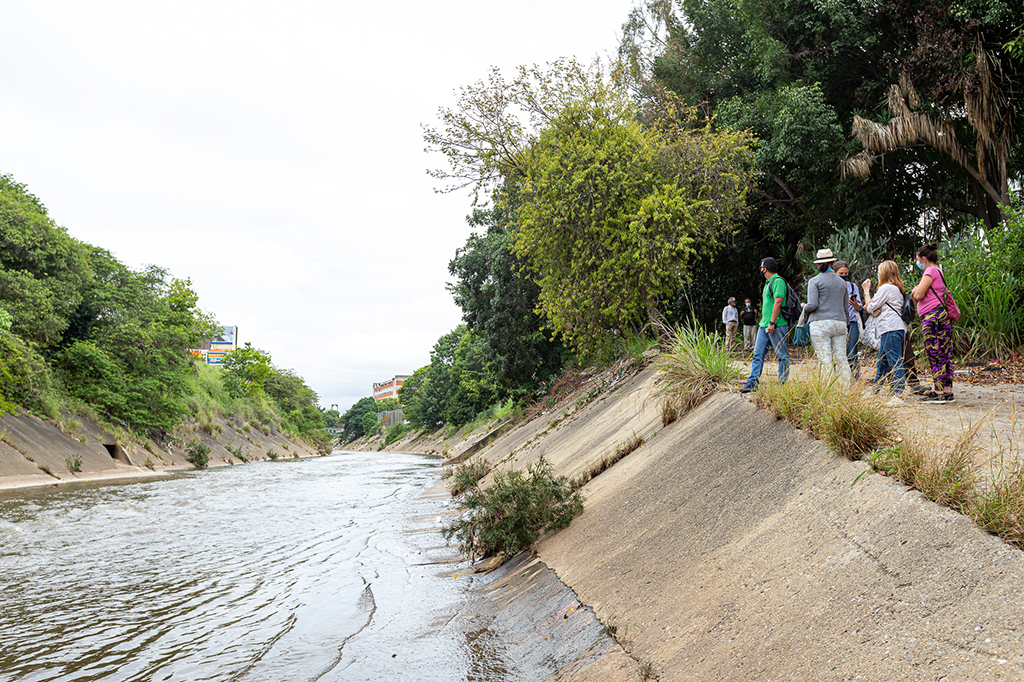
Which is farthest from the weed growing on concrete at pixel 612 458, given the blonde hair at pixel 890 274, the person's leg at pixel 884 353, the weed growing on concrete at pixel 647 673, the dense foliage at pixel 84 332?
the dense foliage at pixel 84 332

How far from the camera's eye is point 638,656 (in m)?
3.84

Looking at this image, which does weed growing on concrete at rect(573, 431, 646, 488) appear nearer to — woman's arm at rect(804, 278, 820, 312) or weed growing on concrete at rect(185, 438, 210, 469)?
woman's arm at rect(804, 278, 820, 312)

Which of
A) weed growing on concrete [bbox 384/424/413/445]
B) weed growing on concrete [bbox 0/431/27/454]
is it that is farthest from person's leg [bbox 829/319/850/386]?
weed growing on concrete [bbox 384/424/413/445]

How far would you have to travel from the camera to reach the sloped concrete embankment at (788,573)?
2893mm

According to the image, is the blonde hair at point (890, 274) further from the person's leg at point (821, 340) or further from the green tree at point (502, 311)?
the green tree at point (502, 311)

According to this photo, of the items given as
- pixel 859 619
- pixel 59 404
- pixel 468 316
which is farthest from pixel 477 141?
pixel 59 404

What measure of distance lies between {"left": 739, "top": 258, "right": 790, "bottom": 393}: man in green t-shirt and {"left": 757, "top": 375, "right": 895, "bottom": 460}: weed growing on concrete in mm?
1917

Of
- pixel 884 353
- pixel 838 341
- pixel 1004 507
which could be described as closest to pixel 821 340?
pixel 838 341

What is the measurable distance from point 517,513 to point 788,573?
3.82 metres

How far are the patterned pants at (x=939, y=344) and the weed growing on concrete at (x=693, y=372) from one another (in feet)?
7.79

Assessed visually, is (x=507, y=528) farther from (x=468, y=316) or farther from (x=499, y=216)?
(x=468, y=316)

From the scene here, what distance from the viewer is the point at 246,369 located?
61.9m

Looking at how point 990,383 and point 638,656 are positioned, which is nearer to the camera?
point 638,656

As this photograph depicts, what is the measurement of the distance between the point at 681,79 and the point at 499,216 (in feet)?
29.3
